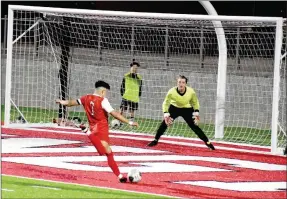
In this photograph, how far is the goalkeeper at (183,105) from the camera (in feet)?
74.0

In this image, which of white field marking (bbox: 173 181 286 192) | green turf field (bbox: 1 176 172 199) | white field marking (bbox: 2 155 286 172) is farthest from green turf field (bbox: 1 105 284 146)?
green turf field (bbox: 1 176 172 199)

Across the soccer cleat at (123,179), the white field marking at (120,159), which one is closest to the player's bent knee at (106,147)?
the soccer cleat at (123,179)

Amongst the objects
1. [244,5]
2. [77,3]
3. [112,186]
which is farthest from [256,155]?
[77,3]

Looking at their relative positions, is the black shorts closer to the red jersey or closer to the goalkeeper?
the goalkeeper

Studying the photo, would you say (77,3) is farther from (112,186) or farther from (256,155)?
(112,186)

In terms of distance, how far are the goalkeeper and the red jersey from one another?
5.21 metres

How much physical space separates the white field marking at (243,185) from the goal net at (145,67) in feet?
23.2

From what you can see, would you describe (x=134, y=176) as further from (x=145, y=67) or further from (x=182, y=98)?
(x=145, y=67)

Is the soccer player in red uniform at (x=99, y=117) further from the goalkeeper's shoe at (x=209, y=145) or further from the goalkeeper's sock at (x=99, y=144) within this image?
the goalkeeper's shoe at (x=209, y=145)

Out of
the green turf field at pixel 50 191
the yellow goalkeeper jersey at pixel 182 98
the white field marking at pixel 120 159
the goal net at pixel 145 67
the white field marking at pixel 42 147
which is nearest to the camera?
the green turf field at pixel 50 191

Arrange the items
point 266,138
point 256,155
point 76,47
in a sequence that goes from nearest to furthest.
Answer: point 256,155
point 266,138
point 76,47

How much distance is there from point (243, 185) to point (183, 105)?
5404 mm

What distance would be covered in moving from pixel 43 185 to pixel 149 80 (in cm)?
1281

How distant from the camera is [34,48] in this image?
96.7 feet
